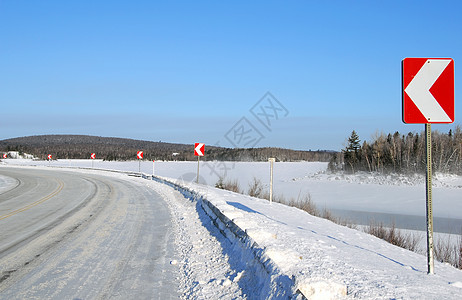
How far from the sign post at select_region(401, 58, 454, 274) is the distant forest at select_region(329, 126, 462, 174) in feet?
87.3

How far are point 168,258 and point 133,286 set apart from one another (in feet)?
4.97

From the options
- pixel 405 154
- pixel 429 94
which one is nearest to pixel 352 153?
pixel 405 154

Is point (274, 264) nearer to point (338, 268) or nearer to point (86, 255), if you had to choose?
point (338, 268)

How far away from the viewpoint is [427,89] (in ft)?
16.2

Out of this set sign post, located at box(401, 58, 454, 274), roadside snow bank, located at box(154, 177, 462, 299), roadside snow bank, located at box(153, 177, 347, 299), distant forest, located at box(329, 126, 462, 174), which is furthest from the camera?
distant forest, located at box(329, 126, 462, 174)

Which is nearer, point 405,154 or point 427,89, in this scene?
point 427,89

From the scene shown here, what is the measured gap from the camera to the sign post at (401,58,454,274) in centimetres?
488

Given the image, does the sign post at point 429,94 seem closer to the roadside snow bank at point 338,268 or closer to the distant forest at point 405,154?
the roadside snow bank at point 338,268

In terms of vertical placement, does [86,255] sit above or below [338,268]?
below

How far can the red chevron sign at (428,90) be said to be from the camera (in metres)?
4.89

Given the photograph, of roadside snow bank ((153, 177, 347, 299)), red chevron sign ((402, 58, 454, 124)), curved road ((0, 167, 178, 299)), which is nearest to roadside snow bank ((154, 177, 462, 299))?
roadside snow bank ((153, 177, 347, 299))

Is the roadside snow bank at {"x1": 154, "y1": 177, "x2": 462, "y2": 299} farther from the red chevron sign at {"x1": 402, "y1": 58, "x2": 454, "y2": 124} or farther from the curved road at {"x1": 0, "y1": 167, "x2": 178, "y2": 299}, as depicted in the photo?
the red chevron sign at {"x1": 402, "y1": 58, "x2": 454, "y2": 124}

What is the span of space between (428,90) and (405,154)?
28390 millimetres

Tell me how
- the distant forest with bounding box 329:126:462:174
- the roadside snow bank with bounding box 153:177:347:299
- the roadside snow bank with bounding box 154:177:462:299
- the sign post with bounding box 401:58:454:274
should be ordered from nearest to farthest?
1. the roadside snow bank with bounding box 153:177:347:299
2. the roadside snow bank with bounding box 154:177:462:299
3. the sign post with bounding box 401:58:454:274
4. the distant forest with bounding box 329:126:462:174
